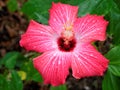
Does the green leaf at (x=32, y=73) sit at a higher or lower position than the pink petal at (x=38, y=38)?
lower

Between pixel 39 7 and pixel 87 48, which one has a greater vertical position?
pixel 39 7

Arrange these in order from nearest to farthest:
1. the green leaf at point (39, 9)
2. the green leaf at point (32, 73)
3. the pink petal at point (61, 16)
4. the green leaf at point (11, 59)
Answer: the pink petal at point (61, 16)
the green leaf at point (39, 9)
the green leaf at point (32, 73)
the green leaf at point (11, 59)

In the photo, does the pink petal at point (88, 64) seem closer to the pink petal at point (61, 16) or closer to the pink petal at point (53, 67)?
the pink petal at point (53, 67)

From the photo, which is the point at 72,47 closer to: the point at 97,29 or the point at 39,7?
the point at 97,29

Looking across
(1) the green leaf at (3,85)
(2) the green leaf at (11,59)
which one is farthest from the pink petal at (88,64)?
(2) the green leaf at (11,59)

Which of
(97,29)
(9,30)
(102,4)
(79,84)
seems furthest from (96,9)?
(9,30)

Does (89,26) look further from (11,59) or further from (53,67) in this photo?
(11,59)

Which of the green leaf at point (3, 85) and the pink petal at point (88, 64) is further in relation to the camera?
the green leaf at point (3, 85)
